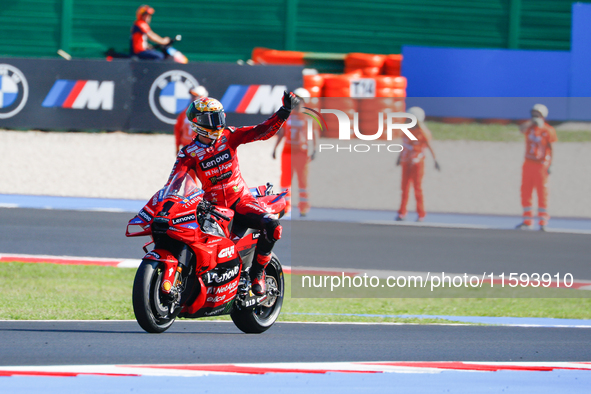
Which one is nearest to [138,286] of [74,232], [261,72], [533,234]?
[74,232]

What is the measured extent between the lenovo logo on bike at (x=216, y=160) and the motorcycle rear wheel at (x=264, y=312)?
0.84 meters

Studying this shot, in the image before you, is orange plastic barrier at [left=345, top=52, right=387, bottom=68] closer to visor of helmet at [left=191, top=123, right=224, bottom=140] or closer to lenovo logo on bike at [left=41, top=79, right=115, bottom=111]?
lenovo logo on bike at [left=41, top=79, right=115, bottom=111]

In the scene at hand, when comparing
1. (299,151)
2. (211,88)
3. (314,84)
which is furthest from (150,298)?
(314,84)

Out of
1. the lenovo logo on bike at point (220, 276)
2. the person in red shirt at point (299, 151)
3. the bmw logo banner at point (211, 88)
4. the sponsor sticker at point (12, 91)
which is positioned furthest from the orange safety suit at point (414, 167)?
the lenovo logo on bike at point (220, 276)

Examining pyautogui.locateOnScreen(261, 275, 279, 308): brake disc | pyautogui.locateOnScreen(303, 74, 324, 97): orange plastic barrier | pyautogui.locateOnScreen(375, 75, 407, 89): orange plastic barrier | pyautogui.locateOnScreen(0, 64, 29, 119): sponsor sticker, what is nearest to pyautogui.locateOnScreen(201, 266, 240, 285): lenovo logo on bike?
pyautogui.locateOnScreen(261, 275, 279, 308): brake disc

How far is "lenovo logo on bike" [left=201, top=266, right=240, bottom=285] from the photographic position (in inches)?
253

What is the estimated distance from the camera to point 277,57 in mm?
23516

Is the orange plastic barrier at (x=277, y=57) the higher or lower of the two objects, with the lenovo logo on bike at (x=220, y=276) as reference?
higher

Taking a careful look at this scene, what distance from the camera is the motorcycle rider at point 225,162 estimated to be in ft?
21.8

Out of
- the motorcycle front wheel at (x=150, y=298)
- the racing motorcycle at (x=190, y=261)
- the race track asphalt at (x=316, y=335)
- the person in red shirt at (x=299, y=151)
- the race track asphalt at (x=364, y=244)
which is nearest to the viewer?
the race track asphalt at (x=316, y=335)

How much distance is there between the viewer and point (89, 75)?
18531 millimetres

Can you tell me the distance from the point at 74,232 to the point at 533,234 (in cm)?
685

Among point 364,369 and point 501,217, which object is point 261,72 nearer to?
point 501,217

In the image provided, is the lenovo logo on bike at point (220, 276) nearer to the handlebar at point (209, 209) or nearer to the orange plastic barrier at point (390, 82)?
the handlebar at point (209, 209)
